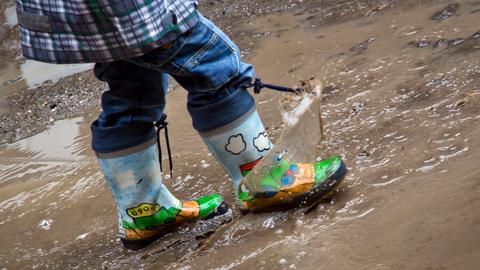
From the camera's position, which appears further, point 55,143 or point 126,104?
point 55,143

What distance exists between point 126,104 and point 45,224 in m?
0.67

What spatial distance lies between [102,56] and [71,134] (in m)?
1.46

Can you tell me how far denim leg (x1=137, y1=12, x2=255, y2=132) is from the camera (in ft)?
4.62

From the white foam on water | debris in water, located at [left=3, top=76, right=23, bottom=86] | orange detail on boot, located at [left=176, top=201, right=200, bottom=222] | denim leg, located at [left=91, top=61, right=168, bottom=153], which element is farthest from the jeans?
debris in water, located at [left=3, top=76, right=23, bottom=86]

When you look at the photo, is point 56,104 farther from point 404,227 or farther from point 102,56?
point 404,227

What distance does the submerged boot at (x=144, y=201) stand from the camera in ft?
5.16

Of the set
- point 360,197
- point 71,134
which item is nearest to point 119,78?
point 360,197

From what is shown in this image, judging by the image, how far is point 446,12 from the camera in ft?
8.62


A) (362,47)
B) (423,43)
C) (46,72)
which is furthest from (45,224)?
(46,72)

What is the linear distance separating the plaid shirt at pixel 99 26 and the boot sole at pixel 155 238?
508 mm

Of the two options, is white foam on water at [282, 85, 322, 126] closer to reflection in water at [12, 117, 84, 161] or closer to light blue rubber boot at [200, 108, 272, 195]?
light blue rubber boot at [200, 108, 272, 195]

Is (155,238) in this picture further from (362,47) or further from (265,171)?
(362,47)

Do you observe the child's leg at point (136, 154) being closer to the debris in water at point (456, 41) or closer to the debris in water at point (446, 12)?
the debris in water at point (456, 41)

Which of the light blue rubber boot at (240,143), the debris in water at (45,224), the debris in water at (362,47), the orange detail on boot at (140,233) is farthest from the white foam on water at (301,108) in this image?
the debris in water at (362,47)
